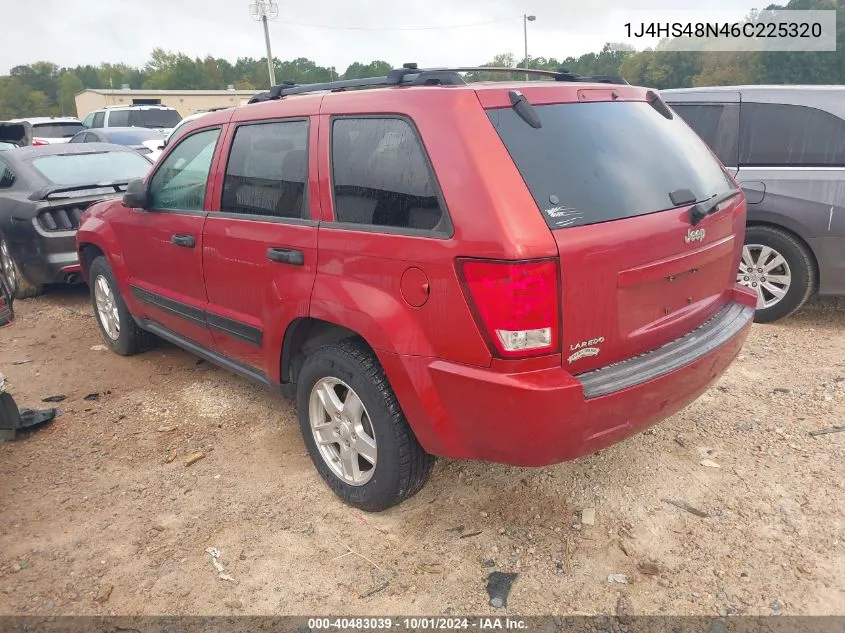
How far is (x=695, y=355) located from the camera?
2.60 m

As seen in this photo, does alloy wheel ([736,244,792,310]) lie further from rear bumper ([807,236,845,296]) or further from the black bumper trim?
the black bumper trim

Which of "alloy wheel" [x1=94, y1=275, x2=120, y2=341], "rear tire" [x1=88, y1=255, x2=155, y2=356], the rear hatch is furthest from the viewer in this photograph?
"alloy wheel" [x1=94, y1=275, x2=120, y2=341]

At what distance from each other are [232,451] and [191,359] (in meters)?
1.64

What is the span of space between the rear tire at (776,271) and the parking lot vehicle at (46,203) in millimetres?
5915

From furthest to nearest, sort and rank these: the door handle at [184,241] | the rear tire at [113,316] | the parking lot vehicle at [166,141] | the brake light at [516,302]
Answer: the parking lot vehicle at [166,141] → the rear tire at [113,316] → the door handle at [184,241] → the brake light at [516,302]

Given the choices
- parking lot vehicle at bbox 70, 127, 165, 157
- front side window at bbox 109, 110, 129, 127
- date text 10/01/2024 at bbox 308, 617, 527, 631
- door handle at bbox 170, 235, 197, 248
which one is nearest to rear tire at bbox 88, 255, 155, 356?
door handle at bbox 170, 235, 197, 248

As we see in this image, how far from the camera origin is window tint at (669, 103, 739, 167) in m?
5.11

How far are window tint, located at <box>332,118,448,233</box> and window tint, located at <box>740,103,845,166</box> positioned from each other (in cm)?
372

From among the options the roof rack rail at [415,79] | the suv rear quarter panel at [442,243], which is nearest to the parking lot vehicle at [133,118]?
the roof rack rail at [415,79]

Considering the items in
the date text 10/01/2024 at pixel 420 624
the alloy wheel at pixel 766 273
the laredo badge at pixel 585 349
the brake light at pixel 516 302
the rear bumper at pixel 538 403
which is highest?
the brake light at pixel 516 302

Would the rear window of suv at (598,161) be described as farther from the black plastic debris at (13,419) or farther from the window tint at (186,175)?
the black plastic debris at (13,419)

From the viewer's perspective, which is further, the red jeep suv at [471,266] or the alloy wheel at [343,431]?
the alloy wheel at [343,431]

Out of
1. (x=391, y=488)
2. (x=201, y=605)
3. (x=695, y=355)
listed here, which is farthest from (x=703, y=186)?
(x=201, y=605)

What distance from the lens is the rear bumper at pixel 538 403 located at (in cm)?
219
